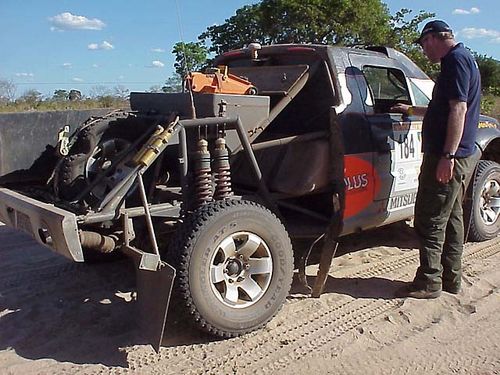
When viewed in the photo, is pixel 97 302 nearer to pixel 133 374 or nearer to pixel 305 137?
pixel 133 374

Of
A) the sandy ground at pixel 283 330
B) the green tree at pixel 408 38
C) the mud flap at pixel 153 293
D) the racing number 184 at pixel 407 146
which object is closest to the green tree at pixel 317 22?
the green tree at pixel 408 38

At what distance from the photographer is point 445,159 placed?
4.61 meters

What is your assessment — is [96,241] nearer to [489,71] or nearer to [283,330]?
[283,330]

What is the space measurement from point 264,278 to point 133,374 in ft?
3.76

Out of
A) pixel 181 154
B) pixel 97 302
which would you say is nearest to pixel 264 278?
pixel 181 154

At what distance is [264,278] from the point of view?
173 inches

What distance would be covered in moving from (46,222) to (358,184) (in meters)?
2.49

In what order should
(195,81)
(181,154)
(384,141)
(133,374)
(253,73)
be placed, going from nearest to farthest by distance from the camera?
(133,374)
(181,154)
(195,81)
(384,141)
(253,73)

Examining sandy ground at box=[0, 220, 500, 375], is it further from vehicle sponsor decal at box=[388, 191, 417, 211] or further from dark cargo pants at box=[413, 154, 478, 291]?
vehicle sponsor decal at box=[388, 191, 417, 211]

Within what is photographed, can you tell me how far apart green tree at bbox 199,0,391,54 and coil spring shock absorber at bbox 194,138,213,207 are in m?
16.5

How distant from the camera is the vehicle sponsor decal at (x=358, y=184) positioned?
4.97 m

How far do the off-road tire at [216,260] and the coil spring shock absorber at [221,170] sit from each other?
Result: 0.67 ft

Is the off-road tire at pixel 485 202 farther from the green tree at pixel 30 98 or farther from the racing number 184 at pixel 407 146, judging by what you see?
the green tree at pixel 30 98

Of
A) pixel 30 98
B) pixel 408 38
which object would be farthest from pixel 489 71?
pixel 30 98
